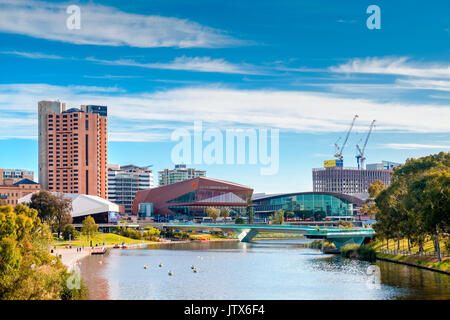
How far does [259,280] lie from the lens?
81000mm

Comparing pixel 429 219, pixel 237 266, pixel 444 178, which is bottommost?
pixel 237 266

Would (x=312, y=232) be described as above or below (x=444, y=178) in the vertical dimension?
below

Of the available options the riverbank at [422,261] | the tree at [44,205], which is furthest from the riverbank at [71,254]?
the riverbank at [422,261]

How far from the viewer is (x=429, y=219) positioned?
7988cm

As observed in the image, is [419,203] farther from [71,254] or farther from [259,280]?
[71,254]

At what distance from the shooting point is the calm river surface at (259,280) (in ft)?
219

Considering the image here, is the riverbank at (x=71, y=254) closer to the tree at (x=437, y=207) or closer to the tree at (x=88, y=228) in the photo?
the tree at (x=88, y=228)

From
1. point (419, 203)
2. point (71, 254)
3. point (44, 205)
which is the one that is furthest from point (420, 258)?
point (44, 205)

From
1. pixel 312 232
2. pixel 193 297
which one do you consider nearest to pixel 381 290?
pixel 193 297

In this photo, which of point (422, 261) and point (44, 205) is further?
point (44, 205)
